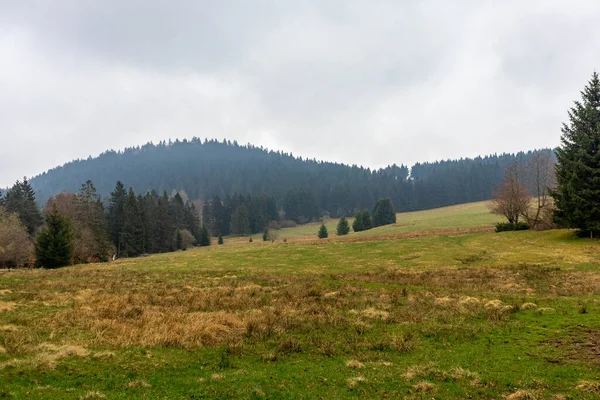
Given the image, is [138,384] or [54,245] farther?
[54,245]

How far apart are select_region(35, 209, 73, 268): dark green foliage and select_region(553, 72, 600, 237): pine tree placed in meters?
70.6

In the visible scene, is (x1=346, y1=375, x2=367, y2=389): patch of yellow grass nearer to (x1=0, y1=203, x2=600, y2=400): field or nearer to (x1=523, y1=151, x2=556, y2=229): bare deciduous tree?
(x1=0, y1=203, x2=600, y2=400): field

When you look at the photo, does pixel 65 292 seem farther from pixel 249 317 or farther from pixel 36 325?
pixel 249 317

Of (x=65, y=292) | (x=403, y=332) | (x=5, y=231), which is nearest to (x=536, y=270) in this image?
(x=403, y=332)

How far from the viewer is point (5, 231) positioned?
56469 mm

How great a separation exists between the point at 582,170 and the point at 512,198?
1558 cm

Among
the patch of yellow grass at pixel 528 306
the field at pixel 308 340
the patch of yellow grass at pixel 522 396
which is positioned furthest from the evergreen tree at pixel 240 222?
the patch of yellow grass at pixel 522 396

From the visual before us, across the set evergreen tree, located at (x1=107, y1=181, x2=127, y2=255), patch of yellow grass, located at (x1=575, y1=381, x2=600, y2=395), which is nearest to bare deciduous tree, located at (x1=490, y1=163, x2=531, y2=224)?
patch of yellow grass, located at (x1=575, y1=381, x2=600, y2=395)

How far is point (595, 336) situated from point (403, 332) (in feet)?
22.8

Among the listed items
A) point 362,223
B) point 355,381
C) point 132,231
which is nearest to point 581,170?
point 355,381

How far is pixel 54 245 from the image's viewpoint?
52688mm

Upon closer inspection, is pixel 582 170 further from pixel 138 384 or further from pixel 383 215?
pixel 383 215

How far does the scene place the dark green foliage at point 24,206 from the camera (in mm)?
82188

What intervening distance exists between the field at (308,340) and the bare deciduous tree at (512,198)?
110ft
